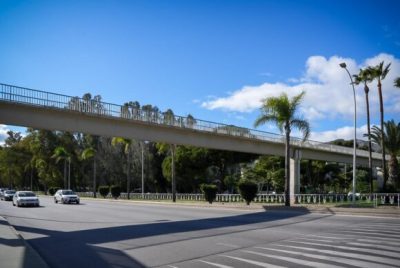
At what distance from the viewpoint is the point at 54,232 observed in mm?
18719

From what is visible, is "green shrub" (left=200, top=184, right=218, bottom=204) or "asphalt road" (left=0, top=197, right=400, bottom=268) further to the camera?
"green shrub" (left=200, top=184, right=218, bottom=204)

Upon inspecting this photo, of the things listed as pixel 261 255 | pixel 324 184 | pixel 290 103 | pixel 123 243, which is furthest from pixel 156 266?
pixel 324 184

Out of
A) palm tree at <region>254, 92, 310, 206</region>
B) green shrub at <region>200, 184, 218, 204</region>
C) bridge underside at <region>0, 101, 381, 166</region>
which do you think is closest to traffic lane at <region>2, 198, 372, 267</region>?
bridge underside at <region>0, 101, 381, 166</region>

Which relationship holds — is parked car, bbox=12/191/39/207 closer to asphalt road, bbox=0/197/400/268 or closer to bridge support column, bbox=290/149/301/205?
asphalt road, bbox=0/197/400/268

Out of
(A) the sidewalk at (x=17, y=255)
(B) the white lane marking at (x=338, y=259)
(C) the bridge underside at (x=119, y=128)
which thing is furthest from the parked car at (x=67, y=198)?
(B) the white lane marking at (x=338, y=259)

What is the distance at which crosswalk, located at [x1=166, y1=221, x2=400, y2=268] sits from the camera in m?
9.93

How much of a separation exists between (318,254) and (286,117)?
23.2 metres

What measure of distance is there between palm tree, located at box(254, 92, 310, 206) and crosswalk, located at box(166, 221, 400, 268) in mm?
18983

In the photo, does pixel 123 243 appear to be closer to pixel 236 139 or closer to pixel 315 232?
pixel 315 232

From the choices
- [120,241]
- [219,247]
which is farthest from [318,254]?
[120,241]

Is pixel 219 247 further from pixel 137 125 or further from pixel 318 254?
pixel 137 125

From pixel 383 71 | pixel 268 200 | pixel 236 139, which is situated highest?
pixel 383 71

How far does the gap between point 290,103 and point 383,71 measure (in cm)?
1550

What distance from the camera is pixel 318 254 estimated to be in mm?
11102
